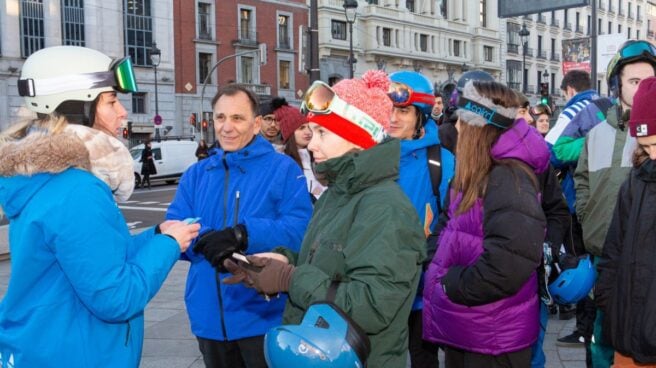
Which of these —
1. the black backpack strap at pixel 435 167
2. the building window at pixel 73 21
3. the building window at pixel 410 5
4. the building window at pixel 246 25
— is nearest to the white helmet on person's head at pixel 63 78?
the black backpack strap at pixel 435 167

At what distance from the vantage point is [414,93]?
13.1ft

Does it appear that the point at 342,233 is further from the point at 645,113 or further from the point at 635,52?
the point at 635,52

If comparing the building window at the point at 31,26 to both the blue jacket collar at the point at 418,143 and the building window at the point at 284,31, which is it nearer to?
the building window at the point at 284,31

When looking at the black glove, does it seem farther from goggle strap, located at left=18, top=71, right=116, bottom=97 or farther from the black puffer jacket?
the black puffer jacket

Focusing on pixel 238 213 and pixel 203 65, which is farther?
pixel 203 65

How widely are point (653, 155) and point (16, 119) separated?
8.64ft

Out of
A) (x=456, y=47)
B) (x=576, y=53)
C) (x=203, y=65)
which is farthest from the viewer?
(x=456, y=47)

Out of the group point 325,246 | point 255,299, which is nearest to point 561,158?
point 255,299

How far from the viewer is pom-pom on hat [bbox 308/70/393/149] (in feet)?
7.52

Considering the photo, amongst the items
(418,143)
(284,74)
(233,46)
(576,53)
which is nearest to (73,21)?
(233,46)

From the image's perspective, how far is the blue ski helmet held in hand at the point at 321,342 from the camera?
187 cm

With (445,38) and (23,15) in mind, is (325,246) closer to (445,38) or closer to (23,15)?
(23,15)

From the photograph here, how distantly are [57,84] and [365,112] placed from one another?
1129 millimetres

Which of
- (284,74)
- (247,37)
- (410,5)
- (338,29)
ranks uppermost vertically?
(410,5)
